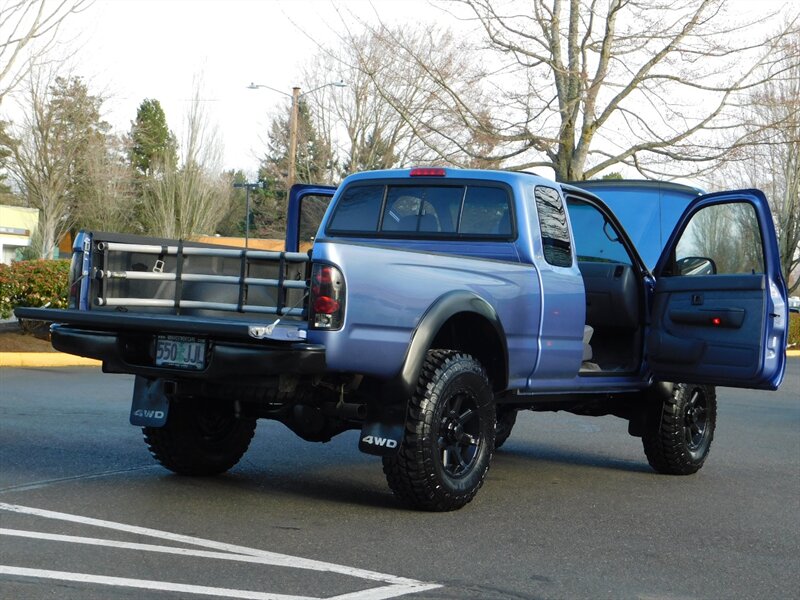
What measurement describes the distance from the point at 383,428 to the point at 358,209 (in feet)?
7.30

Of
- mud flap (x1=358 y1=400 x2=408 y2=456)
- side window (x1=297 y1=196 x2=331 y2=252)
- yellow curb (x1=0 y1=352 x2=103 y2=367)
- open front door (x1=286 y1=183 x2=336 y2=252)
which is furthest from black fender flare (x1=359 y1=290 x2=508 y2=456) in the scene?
yellow curb (x1=0 y1=352 x2=103 y2=367)

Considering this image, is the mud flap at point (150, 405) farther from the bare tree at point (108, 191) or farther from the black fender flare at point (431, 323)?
the bare tree at point (108, 191)

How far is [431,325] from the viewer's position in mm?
6195

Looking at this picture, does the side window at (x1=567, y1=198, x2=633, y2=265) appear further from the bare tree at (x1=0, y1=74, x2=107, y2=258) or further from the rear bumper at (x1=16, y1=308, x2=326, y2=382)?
the bare tree at (x1=0, y1=74, x2=107, y2=258)

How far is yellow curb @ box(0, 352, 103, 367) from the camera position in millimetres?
15883

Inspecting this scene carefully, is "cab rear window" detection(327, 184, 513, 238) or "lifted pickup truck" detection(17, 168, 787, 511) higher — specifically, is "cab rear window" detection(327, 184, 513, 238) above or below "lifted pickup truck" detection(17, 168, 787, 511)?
above

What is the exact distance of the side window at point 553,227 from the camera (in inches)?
291

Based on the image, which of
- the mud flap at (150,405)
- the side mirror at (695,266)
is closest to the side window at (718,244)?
the side mirror at (695,266)

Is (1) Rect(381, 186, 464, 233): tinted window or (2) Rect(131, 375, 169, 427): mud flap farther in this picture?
(1) Rect(381, 186, 464, 233): tinted window

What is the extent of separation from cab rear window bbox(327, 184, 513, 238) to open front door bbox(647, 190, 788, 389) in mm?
1484

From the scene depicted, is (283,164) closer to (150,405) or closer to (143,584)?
(150,405)

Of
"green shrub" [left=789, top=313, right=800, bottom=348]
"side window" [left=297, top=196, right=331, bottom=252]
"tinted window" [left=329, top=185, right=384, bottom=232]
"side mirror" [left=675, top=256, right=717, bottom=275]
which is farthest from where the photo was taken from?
"green shrub" [left=789, top=313, right=800, bottom=348]

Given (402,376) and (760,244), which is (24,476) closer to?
(402,376)

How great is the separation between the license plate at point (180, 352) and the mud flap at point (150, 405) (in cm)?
49
